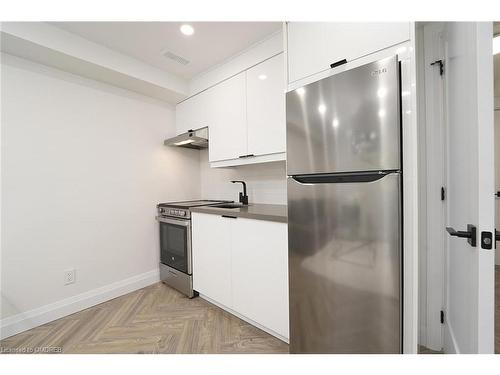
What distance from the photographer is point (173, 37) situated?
1.76 meters

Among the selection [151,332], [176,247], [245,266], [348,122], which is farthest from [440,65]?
[151,332]

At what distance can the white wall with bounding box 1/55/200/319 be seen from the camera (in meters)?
1.70

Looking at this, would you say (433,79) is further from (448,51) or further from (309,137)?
(309,137)

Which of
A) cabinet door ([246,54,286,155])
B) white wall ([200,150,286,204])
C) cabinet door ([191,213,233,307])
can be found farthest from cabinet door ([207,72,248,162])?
cabinet door ([191,213,233,307])

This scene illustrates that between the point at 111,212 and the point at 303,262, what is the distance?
2001mm

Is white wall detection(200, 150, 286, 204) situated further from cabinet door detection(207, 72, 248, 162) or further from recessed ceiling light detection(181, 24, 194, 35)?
recessed ceiling light detection(181, 24, 194, 35)

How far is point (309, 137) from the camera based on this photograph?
121 centimetres

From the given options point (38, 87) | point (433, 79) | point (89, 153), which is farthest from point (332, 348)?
point (38, 87)

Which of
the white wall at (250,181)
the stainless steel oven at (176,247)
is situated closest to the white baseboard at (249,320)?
the stainless steel oven at (176,247)

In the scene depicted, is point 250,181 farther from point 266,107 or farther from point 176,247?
point 176,247

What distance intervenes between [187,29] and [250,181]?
4.83ft

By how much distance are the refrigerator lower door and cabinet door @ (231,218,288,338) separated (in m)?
0.12

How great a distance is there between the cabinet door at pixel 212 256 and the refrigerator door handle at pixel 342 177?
31.3 inches

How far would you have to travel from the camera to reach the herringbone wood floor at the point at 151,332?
4.99 feet
